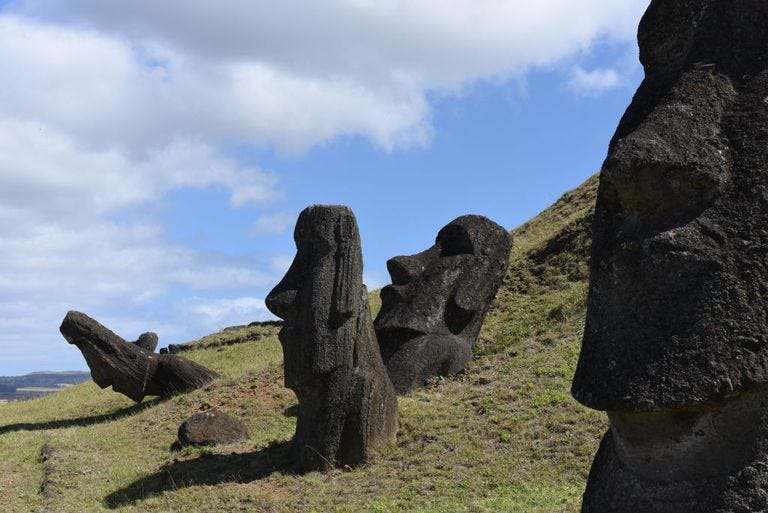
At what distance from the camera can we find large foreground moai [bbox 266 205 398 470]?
12094mm

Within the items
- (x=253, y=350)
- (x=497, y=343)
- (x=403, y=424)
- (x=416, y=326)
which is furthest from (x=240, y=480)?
(x=253, y=350)

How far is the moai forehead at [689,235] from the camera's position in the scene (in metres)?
3.48

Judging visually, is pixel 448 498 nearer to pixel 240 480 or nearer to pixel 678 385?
pixel 240 480

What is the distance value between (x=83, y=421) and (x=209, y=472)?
29.1ft

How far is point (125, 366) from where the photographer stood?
20438 mm

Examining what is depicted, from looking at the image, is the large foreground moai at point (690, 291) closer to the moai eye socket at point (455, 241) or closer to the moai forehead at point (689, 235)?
the moai forehead at point (689, 235)

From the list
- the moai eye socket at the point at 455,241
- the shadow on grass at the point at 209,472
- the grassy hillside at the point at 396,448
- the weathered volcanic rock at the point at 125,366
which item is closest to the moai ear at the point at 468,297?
the moai eye socket at the point at 455,241

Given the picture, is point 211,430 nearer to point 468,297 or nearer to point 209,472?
point 209,472

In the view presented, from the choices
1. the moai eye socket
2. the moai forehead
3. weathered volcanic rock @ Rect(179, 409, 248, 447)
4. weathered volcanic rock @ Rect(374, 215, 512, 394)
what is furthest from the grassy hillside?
the moai forehead

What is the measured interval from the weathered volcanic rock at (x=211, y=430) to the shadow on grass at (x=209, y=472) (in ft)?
2.87

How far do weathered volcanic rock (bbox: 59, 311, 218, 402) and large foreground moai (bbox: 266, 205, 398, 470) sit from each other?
880 centimetres

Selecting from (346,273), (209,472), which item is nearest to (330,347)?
(346,273)

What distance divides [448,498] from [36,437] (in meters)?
11.3

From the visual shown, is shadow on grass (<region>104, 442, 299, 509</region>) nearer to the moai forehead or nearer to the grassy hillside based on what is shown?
the grassy hillside
